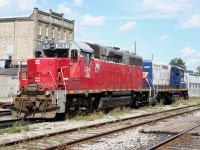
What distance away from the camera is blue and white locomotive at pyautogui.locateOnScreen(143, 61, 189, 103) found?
26.5m

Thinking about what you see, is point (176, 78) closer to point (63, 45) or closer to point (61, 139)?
point (63, 45)

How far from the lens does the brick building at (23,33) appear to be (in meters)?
57.3

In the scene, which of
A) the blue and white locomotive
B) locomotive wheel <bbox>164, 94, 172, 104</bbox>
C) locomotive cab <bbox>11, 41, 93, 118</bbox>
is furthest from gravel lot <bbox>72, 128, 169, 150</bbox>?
locomotive wheel <bbox>164, 94, 172, 104</bbox>

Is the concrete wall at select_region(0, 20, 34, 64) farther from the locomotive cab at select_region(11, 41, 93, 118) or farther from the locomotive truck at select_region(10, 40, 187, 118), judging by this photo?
the locomotive cab at select_region(11, 41, 93, 118)

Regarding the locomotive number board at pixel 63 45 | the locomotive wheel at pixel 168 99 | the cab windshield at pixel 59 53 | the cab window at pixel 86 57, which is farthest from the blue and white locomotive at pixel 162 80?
the locomotive number board at pixel 63 45

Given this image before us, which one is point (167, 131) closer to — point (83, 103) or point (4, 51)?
point (83, 103)

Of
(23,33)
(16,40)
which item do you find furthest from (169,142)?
(16,40)

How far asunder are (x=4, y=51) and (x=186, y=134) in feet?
172

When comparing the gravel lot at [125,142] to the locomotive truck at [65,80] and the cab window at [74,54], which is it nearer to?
the locomotive truck at [65,80]

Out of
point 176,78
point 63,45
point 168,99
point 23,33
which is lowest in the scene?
point 168,99

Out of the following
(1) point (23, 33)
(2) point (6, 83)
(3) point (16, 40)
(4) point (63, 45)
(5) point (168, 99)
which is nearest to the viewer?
(4) point (63, 45)

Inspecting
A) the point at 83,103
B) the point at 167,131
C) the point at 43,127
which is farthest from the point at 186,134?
the point at 83,103

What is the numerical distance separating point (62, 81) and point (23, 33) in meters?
45.5

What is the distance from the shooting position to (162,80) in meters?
28.9
